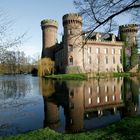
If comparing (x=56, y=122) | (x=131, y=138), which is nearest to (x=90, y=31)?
(x=131, y=138)

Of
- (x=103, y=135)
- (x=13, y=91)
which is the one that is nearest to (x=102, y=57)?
(x=13, y=91)

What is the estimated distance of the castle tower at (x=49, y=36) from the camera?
70.1 metres

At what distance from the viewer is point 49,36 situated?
235ft

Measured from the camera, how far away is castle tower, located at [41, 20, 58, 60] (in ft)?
230

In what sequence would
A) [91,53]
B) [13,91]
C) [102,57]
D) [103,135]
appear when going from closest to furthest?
[103,135] < [13,91] < [91,53] < [102,57]

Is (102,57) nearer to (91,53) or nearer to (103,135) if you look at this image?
(91,53)

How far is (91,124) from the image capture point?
13.3m

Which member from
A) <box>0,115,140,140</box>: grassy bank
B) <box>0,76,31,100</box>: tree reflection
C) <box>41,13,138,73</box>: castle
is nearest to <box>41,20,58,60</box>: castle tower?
<box>41,13,138,73</box>: castle

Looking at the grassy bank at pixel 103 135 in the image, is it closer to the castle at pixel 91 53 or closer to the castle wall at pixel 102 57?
the castle at pixel 91 53

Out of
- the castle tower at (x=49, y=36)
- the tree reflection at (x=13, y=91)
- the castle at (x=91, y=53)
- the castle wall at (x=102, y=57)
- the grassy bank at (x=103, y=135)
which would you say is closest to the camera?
the grassy bank at (x=103, y=135)

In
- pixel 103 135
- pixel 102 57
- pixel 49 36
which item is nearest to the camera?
pixel 103 135

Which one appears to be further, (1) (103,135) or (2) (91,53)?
(2) (91,53)

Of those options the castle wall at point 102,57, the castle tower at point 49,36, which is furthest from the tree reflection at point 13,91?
the castle tower at point 49,36

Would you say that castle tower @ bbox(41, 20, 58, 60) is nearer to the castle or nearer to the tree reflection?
the castle
